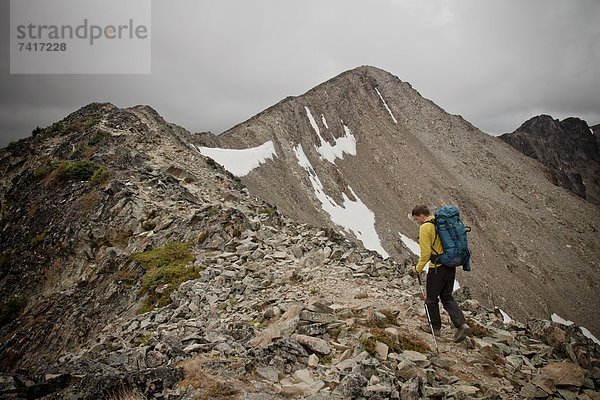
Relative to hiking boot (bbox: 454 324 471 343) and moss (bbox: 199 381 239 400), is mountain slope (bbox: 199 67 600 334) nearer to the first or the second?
hiking boot (bbox: 454 324 471 343)

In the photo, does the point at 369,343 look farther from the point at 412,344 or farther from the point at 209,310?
the point at 209,310

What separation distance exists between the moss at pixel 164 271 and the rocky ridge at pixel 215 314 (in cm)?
11

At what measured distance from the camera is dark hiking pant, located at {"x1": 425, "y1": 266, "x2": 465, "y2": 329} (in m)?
8.19

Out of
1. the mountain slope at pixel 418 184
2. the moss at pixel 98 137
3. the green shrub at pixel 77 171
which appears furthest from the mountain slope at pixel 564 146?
the green shrub at pixel 77 171

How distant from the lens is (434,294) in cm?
831

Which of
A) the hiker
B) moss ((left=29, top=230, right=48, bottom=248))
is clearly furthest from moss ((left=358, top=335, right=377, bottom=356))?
moss ((left=29, top=230, right=48, bottom=248))

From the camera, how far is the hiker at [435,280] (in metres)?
8.06

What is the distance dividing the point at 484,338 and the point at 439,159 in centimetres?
7583

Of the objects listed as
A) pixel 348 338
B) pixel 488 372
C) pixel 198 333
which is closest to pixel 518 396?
pixel 488 372

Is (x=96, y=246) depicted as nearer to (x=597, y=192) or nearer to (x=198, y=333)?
(x=198, y=333)

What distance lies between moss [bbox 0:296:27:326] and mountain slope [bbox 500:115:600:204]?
537 feet

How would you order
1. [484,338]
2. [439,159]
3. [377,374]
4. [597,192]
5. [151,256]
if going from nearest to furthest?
1. [377,374]
2. [484,338]
3. [151,256]
4. [439,159]
5. [597,192]

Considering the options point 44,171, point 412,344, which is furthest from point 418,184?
point 412,344

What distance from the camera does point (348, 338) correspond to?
748 centimetres
